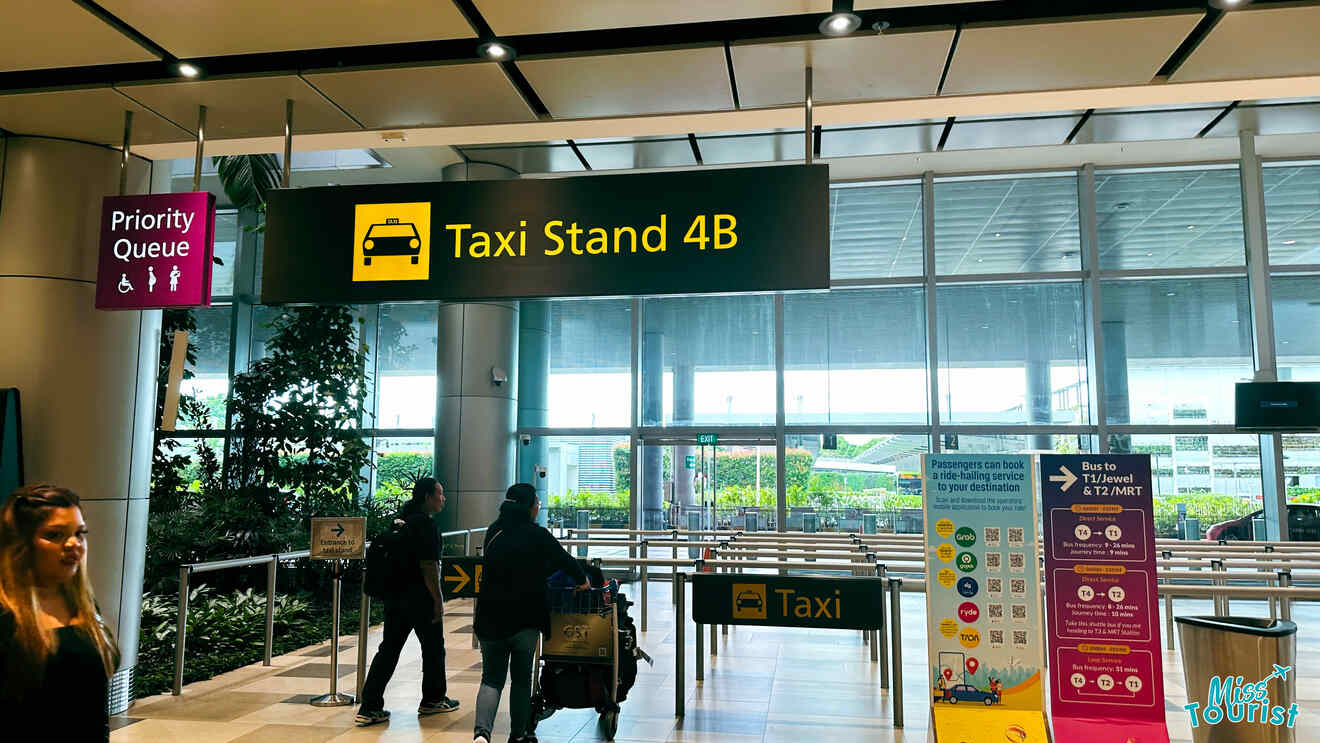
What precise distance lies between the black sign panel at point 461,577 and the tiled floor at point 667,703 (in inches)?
32.0

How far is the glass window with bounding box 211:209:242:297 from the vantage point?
14344 millimetres

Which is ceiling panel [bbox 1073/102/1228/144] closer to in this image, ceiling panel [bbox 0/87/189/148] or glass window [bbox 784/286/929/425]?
ceiling panel [bbox 0/87/189/148]

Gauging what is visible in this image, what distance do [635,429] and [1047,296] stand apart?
6.48m

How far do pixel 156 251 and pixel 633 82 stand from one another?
2.94 meters

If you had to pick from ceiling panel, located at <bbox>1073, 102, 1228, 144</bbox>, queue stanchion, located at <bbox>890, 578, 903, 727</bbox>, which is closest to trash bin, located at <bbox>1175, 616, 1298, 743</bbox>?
queue stanchion, located at <bbox>890, 578, 903, 727</bbox>

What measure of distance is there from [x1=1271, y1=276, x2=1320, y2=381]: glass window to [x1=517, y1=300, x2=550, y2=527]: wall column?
10.6 m

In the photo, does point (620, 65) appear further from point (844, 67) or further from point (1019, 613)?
point (1019, 613)

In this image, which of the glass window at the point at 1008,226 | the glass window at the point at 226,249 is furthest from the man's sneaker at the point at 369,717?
the glass window at the point at 226,249

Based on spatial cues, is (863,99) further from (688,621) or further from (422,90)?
(688,621)

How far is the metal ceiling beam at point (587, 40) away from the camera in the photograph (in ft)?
12.5

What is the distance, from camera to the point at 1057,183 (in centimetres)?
1254

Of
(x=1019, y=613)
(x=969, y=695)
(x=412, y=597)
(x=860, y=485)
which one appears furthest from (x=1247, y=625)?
(x=860, y=485)

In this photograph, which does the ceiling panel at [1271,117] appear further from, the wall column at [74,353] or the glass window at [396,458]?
the glass window at [396,458]

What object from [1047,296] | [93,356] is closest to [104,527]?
[93,356]
